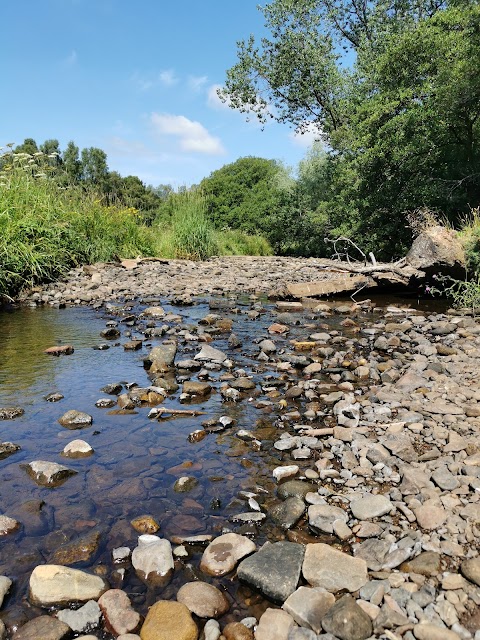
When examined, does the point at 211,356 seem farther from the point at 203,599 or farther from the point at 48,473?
the point at 203,599

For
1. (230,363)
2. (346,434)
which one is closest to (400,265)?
(230,363)

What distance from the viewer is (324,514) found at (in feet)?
10.1

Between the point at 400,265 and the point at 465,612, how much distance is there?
9.63 meters

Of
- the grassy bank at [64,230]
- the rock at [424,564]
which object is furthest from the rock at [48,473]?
the grassy bank at [64,230]

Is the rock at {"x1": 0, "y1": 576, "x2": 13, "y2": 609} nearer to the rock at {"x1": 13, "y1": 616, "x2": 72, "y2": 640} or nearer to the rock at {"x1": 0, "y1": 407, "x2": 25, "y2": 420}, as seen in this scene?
the rock at {"x1": 13, "y1": 616, "x2": 72, "y2": 640}

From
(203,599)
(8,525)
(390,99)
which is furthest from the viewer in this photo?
(390,99)

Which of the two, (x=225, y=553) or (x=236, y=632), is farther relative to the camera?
(x=225, y=553)

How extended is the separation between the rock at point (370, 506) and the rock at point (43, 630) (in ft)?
5.75

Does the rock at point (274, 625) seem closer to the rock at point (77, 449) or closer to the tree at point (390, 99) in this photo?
the rock at point (77, 449)

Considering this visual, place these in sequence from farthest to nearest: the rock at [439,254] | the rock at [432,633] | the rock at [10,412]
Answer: the rock at [439,254] < the rock at [10,412] < the rock at [432,633]

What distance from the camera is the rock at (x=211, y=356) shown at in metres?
6.23

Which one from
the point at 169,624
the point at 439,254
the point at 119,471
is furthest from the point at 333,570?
the point at 439,254

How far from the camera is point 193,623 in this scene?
89.4 inches

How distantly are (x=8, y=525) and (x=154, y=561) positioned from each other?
0.98m
